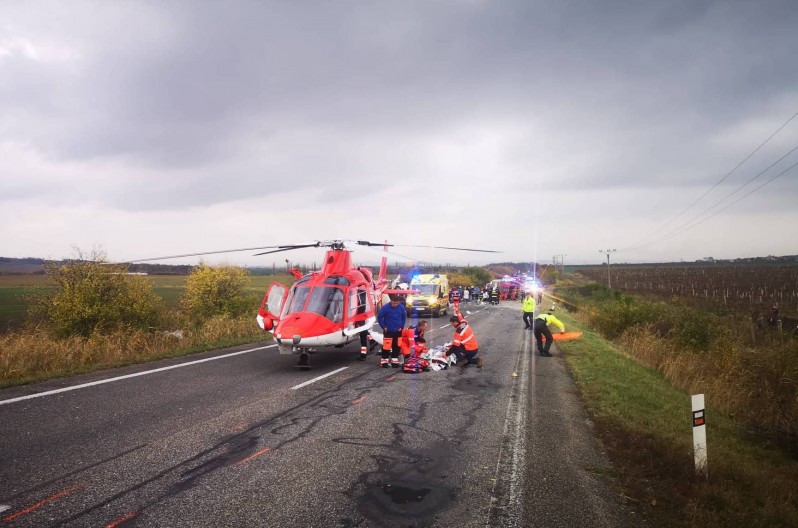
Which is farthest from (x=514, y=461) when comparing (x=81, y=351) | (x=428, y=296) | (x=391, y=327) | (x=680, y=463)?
(x=428, y=296)

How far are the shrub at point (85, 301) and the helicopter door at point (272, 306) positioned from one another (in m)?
7.32

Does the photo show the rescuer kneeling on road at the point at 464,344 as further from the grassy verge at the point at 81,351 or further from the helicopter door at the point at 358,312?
the grassy verge at the point at 81,351

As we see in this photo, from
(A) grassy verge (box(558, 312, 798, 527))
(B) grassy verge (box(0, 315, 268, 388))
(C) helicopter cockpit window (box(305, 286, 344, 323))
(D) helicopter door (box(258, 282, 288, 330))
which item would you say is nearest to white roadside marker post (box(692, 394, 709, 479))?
(A) grassy verge (box(558, 312, 798, 527))

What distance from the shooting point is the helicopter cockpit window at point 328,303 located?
1108 centimetres

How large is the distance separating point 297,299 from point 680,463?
A: 863cm

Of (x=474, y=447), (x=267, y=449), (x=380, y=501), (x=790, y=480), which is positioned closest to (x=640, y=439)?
(x=790, y=480)

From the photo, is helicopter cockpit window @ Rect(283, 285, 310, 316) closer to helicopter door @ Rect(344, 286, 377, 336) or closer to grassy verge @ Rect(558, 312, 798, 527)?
helicopter door @ Rect(344, 286, 377, 336)

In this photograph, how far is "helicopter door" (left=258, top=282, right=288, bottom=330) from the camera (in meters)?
11.8

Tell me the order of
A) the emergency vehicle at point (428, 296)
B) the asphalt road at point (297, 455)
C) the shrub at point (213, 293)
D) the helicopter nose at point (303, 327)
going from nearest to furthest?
the asphalt road at point (297, 455)
the helicopter nose at point (303, 327)
the shrub at point (213, 293)
the emergency vehicle at point (428, 296)

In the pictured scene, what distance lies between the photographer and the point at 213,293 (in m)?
26.5

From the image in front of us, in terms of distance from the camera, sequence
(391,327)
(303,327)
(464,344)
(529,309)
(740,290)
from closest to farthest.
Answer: (303,327) < (391,327) < (464,344) < (529,309) < (740,290)

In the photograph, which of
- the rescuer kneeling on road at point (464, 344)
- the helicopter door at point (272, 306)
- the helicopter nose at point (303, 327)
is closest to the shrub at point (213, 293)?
the helicopter door at point (272, 306)

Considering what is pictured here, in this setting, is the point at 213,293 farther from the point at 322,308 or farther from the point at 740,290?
the point at 740,290

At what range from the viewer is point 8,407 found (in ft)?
23.8
